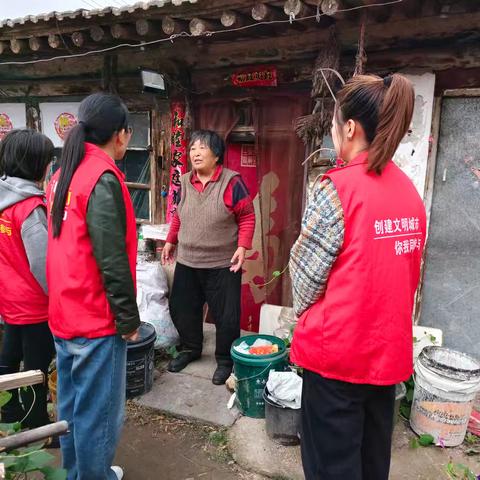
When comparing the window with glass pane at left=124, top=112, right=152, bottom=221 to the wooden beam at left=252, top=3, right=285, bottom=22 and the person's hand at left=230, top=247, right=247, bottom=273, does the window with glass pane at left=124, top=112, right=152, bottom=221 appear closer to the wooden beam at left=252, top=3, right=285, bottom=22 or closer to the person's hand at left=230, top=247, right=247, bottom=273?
the person's hand at left=230, top=247, right=247, bottom=273

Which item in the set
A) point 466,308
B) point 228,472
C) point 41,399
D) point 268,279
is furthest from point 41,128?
point 466,308

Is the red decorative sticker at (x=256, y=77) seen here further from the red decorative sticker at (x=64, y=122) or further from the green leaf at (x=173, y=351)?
the green leaf at (x=173, y=351)

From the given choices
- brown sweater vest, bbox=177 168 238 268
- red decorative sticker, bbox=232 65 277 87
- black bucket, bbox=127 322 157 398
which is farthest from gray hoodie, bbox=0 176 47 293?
red decorative sticker, bbox=232 65 277 87

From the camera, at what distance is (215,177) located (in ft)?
13.3

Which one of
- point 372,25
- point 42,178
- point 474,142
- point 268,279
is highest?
point 372,25

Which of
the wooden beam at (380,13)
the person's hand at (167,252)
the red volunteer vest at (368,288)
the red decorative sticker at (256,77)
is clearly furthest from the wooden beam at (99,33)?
the red volunteer vest at (368,288)

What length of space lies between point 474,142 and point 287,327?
104 inches

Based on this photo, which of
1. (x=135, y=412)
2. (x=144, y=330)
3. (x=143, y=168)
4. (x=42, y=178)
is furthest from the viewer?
(x=143, y=168)

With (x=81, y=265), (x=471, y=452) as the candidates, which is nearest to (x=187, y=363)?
(x=81, y=265)

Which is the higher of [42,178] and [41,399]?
[42,178]

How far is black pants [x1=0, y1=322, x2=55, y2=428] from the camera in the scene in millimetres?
2998

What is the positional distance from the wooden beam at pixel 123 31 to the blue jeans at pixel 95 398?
3388mm

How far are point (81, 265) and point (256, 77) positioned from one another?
338 centimetres

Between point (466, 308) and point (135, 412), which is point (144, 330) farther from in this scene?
point (466, 308)
